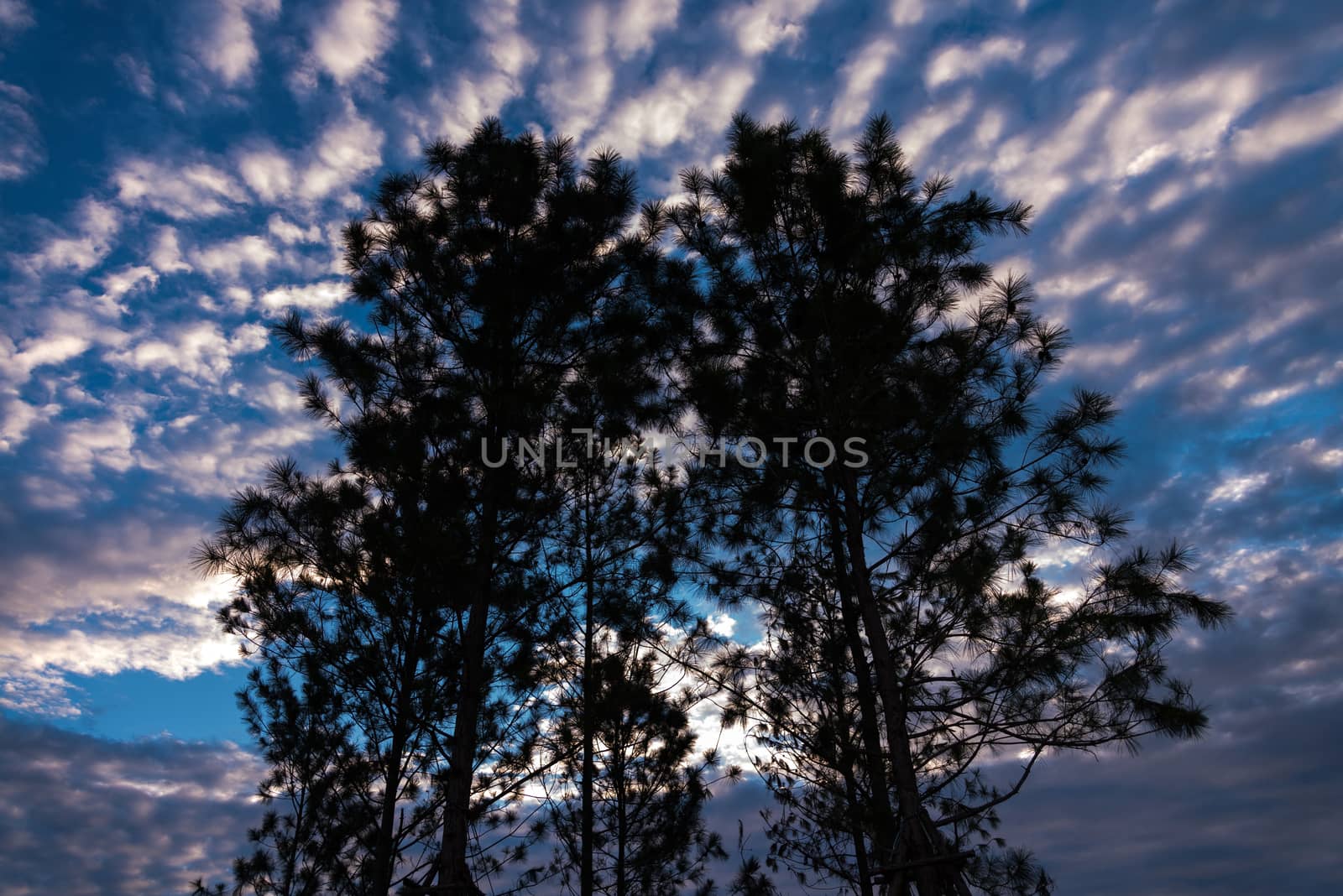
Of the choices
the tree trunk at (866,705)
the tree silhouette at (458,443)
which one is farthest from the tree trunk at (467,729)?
the tree trunk at (866,705)

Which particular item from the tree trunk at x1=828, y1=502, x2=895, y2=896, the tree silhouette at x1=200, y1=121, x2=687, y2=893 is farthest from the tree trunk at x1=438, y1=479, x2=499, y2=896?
the tree trunk at x1=828, y1=502, x2=895, y2=896

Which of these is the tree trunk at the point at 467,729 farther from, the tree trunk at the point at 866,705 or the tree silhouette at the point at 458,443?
the tree trunk at the point at 866,705

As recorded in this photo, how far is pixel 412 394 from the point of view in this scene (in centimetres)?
934

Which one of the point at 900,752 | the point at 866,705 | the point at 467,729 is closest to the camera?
the point at 900,752

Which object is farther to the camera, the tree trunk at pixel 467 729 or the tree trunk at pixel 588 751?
the tree trunk at pixel 588 751

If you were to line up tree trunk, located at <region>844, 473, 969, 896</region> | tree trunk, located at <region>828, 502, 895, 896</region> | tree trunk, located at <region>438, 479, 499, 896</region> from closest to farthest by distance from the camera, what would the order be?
tree trunk, located at <region>844, 473, 969, 896</region> < tree trunk, located at <region>438, 479, 499, 896</region> < tree trunk, located at <region>828, 502, 895, 896</region>

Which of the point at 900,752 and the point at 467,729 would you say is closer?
the point at 900,752

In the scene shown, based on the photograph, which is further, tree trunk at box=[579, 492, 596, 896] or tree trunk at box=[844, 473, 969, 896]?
tree trunk at box=[579, 492, 596, 896]

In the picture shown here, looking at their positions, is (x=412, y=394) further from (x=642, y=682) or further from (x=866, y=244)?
(x=866, y=244)

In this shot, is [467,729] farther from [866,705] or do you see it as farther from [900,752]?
[866,705]

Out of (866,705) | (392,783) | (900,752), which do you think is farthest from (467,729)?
(866,705)

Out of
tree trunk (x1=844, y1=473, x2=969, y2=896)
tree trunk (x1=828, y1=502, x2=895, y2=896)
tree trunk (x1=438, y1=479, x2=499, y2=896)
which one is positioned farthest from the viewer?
tree trunk (x1=828, y1=502, x2=895, y2=896)

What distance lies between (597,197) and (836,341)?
370 centimetres

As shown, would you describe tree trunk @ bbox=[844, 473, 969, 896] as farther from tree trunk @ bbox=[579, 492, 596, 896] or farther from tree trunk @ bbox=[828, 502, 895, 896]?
tree trunk @ bbox=[579, 492, 596, 896]
